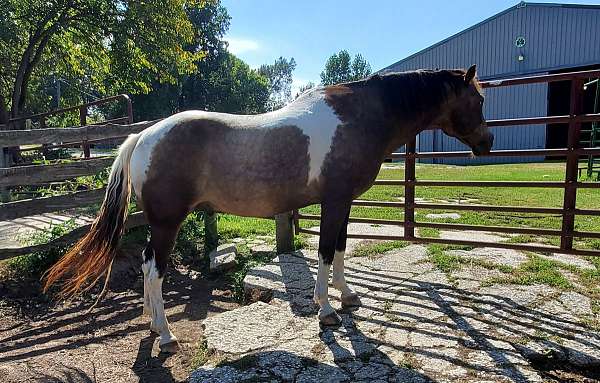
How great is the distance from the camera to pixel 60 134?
4.55 metres

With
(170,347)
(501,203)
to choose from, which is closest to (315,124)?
(170,347)

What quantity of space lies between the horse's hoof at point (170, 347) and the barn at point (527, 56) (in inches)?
746

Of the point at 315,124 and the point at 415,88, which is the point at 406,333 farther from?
the point at 415,88

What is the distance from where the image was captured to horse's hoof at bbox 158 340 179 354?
9.54 ft

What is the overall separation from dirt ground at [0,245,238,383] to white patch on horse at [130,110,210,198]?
1.20 m

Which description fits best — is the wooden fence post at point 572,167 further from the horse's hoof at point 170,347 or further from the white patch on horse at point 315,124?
the horse's hoof at point 170,347

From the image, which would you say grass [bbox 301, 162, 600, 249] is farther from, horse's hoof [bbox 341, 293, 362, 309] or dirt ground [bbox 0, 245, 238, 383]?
horse's hoof [bbox 341, 293, 362, 309]

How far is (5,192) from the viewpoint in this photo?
636 centimetres

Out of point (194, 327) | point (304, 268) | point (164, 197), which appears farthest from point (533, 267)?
point (164, 197)

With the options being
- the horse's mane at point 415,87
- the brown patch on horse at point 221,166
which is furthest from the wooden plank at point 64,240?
the horse's mane at point 415,87

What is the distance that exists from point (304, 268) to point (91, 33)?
12.9 meters

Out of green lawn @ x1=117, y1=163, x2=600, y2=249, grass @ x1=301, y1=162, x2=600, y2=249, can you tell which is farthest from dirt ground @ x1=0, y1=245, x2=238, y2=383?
grass @ x1=301, y1=162, x2=600, y2=249

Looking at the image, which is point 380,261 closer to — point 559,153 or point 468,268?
point 468,268

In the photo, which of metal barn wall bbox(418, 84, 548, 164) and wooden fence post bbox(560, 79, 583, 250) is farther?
metal barn wall bbox(418, 84, 548, 164)
